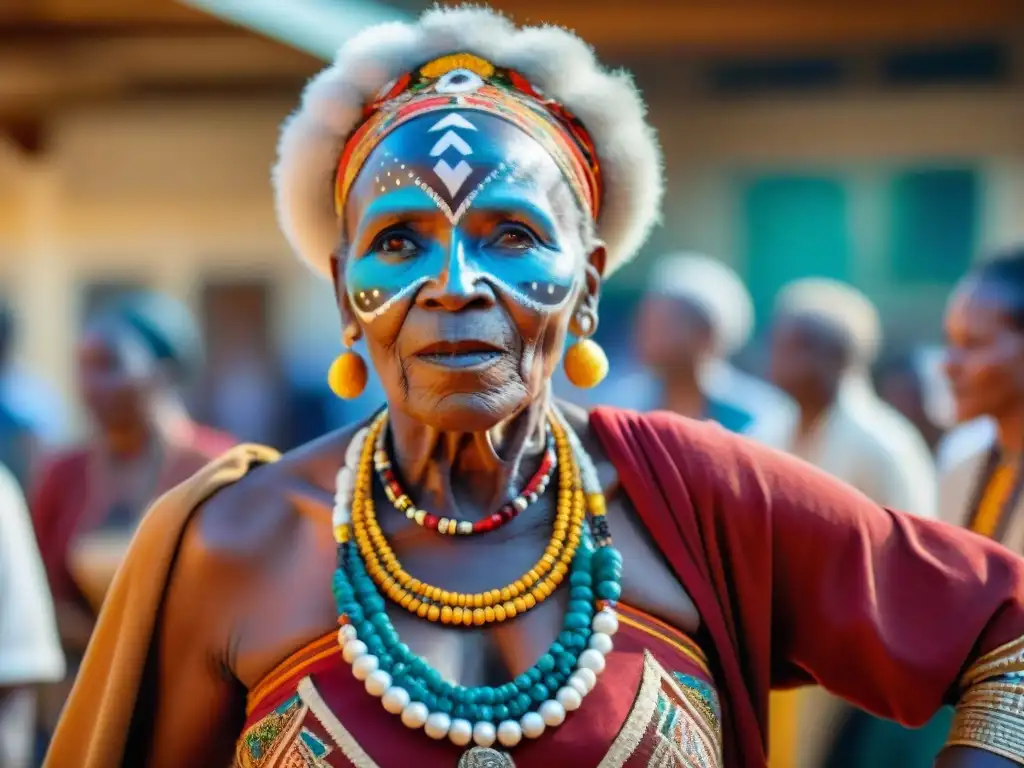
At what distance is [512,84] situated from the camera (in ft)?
9.65

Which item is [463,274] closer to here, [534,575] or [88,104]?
[534,575]

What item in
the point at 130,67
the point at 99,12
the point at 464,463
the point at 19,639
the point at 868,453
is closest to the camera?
the point at 464,463

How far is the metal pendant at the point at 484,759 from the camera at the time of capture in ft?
8.43

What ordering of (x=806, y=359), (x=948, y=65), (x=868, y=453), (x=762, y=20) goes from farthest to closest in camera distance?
(x=948, y=65)
(x=762, y=20)
(x=806, y=359)
(x=868, y=453)

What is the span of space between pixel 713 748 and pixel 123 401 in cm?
397

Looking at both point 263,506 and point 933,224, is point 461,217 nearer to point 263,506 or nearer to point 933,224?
point 263,506

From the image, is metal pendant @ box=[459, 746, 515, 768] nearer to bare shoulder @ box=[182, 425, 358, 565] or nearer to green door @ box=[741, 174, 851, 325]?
Answer: bare shoulder @ box=[182, 425, 358, 565]

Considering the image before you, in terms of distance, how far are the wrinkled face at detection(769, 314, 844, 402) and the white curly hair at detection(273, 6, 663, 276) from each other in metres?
3.33

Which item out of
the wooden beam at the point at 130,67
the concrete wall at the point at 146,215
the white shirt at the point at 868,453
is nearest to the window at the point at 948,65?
the concrete wall at the point at 146,215

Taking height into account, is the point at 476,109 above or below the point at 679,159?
above

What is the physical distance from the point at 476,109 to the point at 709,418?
4105 millimetres

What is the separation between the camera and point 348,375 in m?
2.99

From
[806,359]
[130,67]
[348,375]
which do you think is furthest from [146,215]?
[348,375]

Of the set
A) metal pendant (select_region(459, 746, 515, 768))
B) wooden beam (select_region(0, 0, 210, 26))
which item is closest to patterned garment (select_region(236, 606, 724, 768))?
metal pendant (select_region(459, 746, 515, 768))
